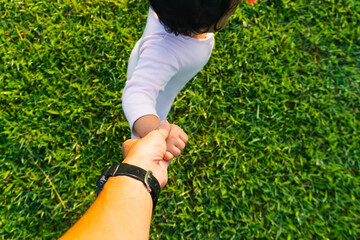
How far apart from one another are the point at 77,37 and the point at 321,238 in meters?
2.94

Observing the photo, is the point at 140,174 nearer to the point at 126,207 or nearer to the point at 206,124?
the point at 126,207

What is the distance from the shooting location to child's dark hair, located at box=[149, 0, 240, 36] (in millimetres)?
1049

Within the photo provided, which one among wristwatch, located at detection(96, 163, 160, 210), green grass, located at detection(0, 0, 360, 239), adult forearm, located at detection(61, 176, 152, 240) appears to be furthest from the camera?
green grass, located at detection(0, 0, 360, 239)

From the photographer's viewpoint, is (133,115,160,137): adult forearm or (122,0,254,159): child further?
(133,115,160,137): adult forearm

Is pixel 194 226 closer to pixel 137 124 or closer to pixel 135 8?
pixel 137 124

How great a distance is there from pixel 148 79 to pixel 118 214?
0.67 metres

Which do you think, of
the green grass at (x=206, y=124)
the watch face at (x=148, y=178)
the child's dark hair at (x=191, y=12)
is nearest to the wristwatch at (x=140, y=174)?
the watch face at (x=148, y=178)

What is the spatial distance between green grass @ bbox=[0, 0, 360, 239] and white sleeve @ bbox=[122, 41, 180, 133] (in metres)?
1.02

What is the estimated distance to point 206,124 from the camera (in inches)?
93.0

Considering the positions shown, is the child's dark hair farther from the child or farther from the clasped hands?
the clasped hands

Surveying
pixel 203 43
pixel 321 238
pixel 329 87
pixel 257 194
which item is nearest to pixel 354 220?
pixel 321 238

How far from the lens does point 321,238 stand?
2232 mm

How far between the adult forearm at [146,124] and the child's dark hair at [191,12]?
0.46 meters

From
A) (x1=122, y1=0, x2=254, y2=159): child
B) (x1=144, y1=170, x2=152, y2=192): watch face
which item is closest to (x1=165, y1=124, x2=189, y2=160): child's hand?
(x1=122, y1=0, x2=254, y2=159): child
